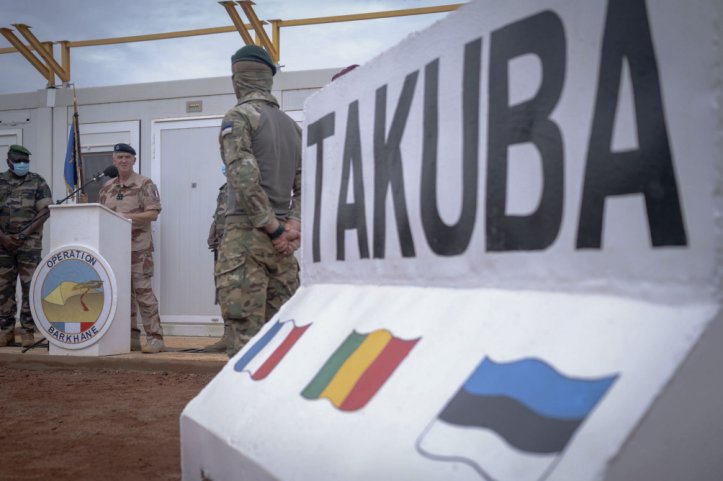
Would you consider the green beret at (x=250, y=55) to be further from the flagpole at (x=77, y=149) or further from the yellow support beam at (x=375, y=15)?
the flagpole at (x=77, y=149)

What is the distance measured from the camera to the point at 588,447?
1.11 meters

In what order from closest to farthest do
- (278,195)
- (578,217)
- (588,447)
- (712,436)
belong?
1. (588,447)
2. (712,436)
3. (578,217)
4. (278,195)

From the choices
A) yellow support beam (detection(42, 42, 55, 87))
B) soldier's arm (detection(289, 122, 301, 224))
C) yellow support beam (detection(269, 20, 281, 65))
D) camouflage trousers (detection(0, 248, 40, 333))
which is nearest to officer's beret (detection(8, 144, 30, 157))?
camouflage trousers (detection(0, 248, 40, 333))

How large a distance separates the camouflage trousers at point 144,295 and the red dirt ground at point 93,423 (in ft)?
2.50

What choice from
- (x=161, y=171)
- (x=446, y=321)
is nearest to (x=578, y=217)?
(x=446, y=321)

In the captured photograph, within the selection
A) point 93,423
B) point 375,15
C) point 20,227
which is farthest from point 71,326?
point 375,15

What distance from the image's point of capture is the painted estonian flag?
117 centimetres

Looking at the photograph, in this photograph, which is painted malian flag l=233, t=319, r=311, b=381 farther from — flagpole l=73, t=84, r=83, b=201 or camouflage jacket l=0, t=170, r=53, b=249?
flagpole l=73, t=84, r=83, b=201

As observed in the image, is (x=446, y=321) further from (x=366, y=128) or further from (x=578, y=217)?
(x=366, y=128)

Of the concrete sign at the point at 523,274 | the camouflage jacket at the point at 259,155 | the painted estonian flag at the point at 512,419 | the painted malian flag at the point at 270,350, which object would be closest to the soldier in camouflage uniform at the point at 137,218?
the camouflage jacket at the point at 259,155

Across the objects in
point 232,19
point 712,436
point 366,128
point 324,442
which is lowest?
point 324,442

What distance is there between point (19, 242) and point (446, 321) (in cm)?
713

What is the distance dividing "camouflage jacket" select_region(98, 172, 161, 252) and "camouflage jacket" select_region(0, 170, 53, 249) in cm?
71

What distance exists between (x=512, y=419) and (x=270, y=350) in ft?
4.05
